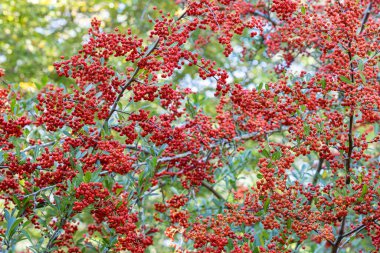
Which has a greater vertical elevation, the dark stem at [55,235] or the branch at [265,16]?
the branch at [265,16]

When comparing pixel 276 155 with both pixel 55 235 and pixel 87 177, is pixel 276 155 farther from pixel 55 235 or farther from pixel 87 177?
pixel 55 235

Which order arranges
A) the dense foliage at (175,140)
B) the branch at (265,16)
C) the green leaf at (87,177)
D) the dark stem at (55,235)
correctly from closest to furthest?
1. the green leaf at (87,177)
2. the dense foliage at (175,140)
3. the dark stem at (55,235)
4. the branch at (265,16)

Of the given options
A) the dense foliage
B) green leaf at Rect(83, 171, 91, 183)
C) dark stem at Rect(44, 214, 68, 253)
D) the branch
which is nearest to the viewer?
green leaf at Rect(83, 171, 91, 183)

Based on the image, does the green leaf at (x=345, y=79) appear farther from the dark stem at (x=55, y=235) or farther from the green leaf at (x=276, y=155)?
the dark stem at (x=55, y=235)

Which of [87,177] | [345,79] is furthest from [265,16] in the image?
[87,177]

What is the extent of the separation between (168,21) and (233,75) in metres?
3.80

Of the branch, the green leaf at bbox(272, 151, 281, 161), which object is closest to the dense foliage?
the green leaf at bbox(272, 151, 281, 161)

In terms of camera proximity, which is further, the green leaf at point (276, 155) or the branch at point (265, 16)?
the branch at point (265, 16)

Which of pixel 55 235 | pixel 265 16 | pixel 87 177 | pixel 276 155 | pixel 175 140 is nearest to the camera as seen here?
pixel 87 177

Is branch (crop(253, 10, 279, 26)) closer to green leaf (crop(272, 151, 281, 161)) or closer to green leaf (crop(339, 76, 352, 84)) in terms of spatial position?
green leaf (crop(339, 76, 352, 84))

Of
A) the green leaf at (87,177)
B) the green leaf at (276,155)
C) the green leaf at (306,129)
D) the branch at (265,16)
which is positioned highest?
the branch at (265,16)

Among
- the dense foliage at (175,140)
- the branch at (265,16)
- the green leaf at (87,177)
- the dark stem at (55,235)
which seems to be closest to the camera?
the green leaf at (87,177)

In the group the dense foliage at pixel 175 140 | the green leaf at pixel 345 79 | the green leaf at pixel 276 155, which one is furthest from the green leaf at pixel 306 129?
the green leaf at pixel 345 79

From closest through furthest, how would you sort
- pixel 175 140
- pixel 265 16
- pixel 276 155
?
pixel 276 155, pixel 175 140, pixel 265 16
